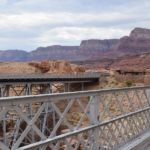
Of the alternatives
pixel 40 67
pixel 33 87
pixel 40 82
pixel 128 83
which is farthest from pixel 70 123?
pixel 40 67

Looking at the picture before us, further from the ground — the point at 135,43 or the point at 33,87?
the point at 135,43

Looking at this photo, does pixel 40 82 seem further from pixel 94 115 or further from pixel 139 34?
pixel 139 34

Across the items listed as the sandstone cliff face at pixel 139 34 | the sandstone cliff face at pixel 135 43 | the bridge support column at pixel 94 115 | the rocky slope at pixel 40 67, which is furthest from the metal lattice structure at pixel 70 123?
the sandstone cliff face at pixel 139 34

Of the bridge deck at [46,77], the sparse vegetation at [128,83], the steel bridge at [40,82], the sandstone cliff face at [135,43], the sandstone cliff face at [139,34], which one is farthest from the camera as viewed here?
the sandstone cliff face at [139,34]

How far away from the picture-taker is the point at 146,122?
39.4 feet

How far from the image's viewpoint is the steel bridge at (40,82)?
128 ft

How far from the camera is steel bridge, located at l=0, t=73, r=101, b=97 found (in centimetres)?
3888

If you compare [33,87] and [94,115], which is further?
[33,87]

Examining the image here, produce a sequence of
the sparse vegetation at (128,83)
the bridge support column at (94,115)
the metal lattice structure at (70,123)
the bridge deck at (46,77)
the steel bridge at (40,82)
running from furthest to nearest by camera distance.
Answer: the sparse vegetation at (128,83)
the bridge deck at (46,77)
the steel bridge at (40,82)
the bridge support column at (94,115)
the metal lattice structure at (70,123)

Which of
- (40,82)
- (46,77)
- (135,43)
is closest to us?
(40,82)

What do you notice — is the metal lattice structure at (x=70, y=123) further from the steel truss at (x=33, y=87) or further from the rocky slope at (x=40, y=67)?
the rocky slope at (x=40, y=67)

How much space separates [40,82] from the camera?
43781mm

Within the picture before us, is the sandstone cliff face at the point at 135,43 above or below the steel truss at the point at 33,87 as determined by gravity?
above

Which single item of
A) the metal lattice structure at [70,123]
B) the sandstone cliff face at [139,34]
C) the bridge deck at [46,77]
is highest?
the sandstone cliff face at [139,34]
